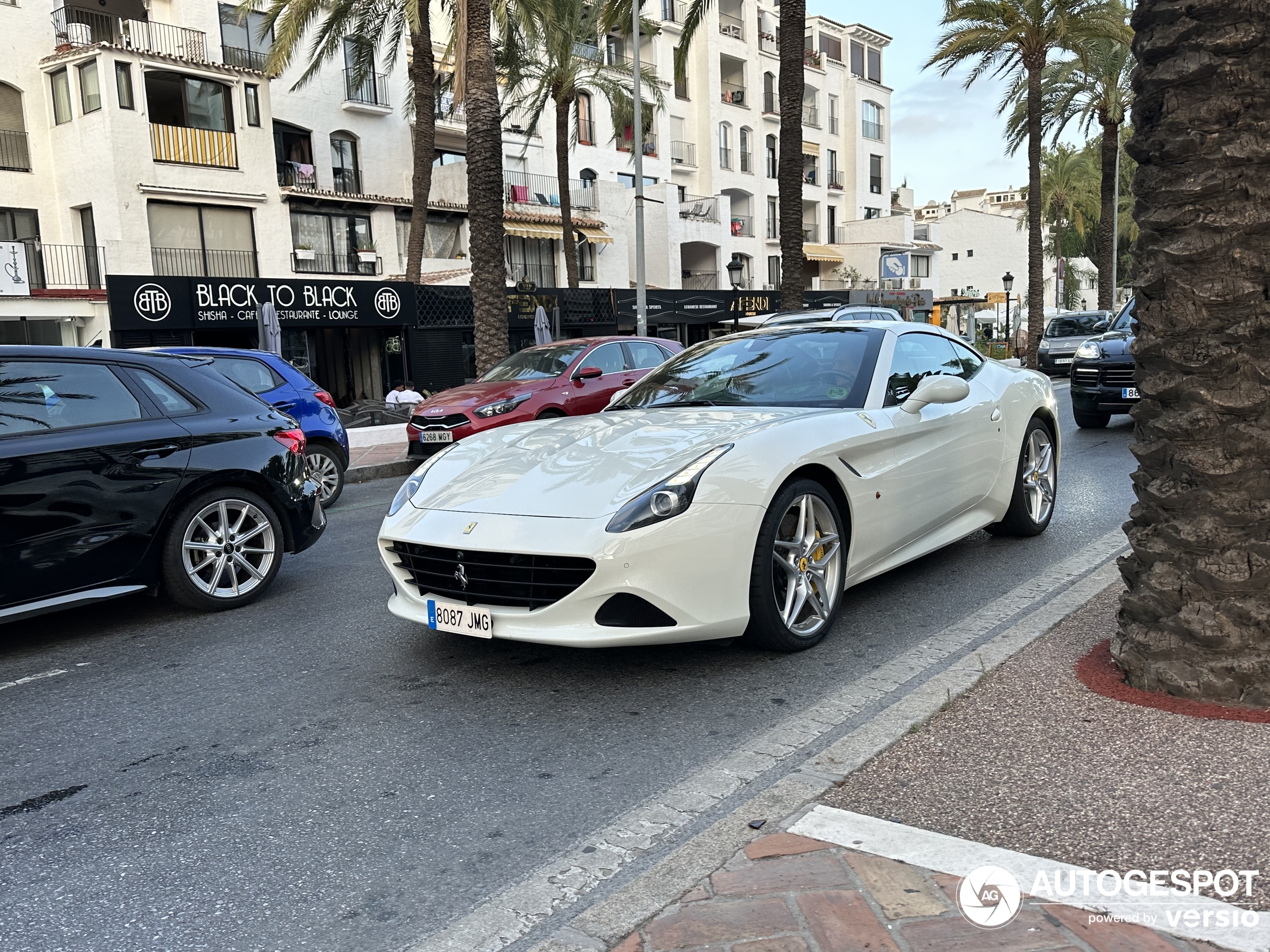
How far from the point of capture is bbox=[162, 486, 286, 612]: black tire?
5656 millimetres

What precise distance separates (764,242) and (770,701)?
156 feet

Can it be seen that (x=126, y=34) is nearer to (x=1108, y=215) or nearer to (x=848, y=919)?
(x=848, y=919)

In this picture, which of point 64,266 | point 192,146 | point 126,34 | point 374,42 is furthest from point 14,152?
point 374,42

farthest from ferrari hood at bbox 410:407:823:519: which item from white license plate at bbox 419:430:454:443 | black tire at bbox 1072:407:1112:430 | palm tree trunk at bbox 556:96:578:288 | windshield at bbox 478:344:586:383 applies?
palm tree trunk at bbox 556:96:578:288

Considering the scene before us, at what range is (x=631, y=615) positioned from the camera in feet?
13.3

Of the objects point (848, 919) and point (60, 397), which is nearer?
point (848, 919)

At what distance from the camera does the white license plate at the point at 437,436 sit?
1270 centimetres

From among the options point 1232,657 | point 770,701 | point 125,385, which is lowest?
point 770,701

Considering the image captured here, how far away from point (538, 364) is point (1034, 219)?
81.7 ft

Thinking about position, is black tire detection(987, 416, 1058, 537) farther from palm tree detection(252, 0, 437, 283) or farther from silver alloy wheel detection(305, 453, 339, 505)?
palm tree detection(252, 0, 437, 283)

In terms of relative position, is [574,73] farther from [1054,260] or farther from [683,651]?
[1054,260]

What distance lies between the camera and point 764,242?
49.8 m

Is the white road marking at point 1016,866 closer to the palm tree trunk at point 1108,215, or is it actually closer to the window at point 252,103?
the window at point 252,103

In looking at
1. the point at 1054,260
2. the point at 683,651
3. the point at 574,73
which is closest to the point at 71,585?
the point at 683,651
